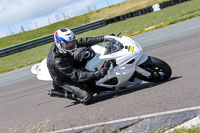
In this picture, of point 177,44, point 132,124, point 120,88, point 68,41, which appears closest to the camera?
point 132,124

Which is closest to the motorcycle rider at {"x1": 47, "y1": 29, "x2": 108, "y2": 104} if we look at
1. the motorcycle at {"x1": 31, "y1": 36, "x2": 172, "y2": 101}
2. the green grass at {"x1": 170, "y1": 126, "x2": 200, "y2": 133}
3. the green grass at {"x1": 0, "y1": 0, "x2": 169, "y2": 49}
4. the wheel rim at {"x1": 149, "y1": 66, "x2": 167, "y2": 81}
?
the motorcycle at {"x1": 31, "y1": 36, "x2": 172, "y2": 101}

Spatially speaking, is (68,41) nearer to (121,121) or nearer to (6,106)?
(121,121)

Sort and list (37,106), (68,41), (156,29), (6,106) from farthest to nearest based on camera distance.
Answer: (156,29)
(6,106)
(37,106)
(68,41)

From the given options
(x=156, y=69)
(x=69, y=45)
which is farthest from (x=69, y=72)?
(x=156, y=69)

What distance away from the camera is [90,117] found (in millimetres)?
5758

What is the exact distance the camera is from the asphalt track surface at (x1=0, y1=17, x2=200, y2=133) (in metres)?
5.41

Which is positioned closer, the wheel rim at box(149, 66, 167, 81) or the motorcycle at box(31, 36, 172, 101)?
the motorcycle at box(31, 36, 172, 101)

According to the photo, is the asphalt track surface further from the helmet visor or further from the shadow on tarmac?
the helmet visor

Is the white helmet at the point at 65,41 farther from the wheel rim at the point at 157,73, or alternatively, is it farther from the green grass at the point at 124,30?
the green grass at the point at 124,30

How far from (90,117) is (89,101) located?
949 mm

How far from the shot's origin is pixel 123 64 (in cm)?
638

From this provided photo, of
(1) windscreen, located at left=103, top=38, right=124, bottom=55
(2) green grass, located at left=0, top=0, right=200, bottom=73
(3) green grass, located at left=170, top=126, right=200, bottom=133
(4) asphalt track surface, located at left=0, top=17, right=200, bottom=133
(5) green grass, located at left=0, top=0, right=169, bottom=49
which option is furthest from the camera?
(5) green grass, located at left=0, top=0, right=169, bottom=49

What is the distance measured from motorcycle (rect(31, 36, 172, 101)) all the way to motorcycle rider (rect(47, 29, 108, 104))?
200 mm

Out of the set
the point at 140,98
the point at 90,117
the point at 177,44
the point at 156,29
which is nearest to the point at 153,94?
the point at 140,98
